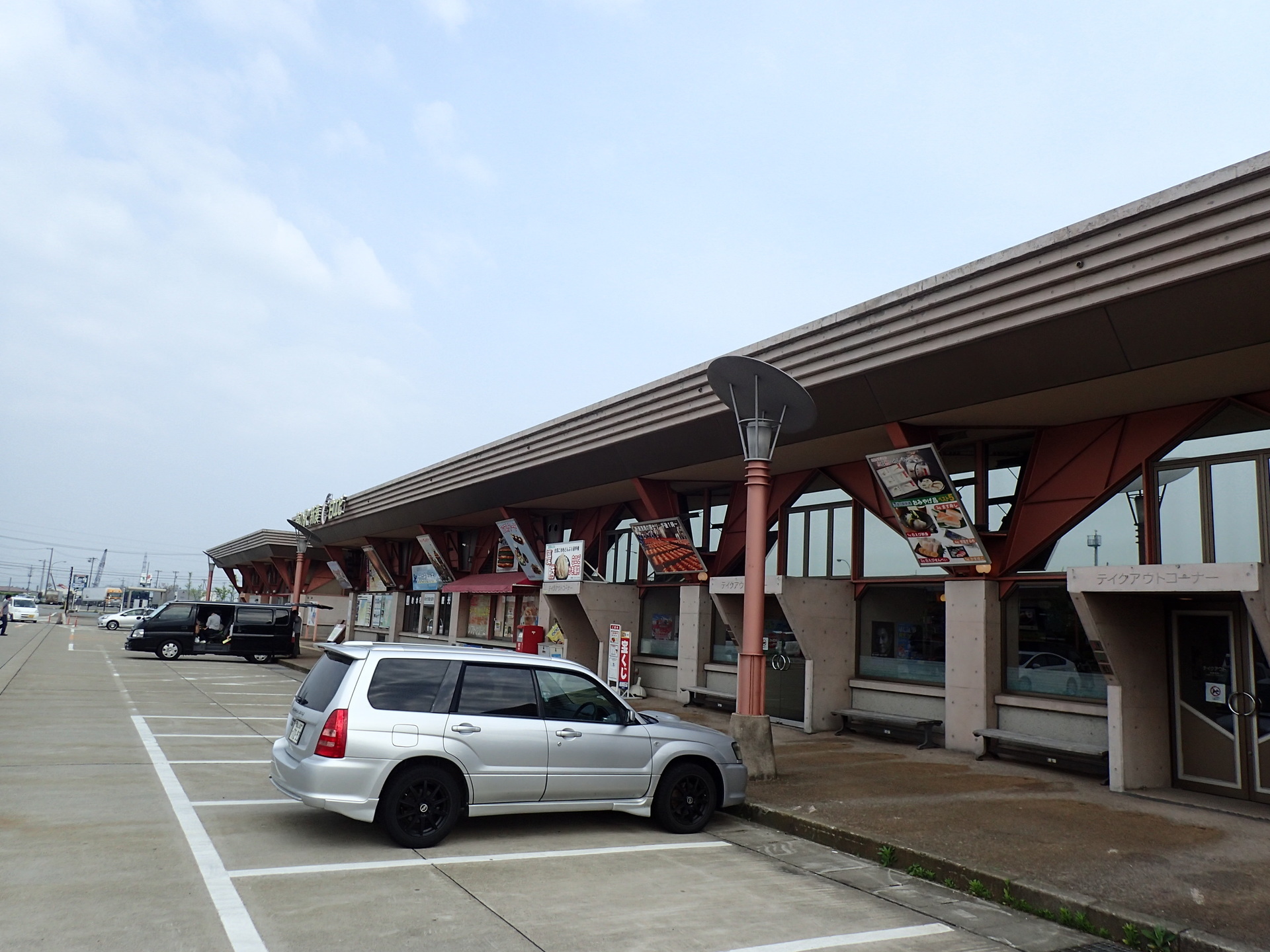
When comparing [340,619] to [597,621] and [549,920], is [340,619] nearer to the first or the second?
[597,621]

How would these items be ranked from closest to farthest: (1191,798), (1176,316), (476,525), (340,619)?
(1176,316) < (1191,798) < (476,525) < (340,619)

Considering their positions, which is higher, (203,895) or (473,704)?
(473,704)

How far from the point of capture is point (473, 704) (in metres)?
7.91

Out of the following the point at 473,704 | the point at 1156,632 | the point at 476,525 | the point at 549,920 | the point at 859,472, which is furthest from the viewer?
the point at 476,525

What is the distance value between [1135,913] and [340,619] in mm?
51532

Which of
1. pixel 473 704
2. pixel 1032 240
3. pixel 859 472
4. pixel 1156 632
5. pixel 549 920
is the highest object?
pixel 1032 240

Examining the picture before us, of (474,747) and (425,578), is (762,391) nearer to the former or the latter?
(474,747)

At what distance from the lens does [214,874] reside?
6379mm

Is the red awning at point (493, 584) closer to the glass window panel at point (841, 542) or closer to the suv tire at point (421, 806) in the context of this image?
the glass window panel at point (841, 542)

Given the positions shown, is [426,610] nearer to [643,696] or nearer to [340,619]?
[643,696]

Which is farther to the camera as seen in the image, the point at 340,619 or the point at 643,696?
the point at 340,619

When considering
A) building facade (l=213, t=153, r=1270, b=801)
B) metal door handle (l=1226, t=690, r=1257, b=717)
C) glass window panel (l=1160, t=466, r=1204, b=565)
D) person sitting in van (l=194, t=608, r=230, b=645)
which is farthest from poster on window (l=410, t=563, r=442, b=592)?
metal door handle (l=1226, t=690, r=1257, b=717)


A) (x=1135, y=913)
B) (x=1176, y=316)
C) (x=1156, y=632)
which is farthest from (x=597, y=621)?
(x=1135, y=913)

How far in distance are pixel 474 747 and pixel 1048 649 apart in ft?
29.7
